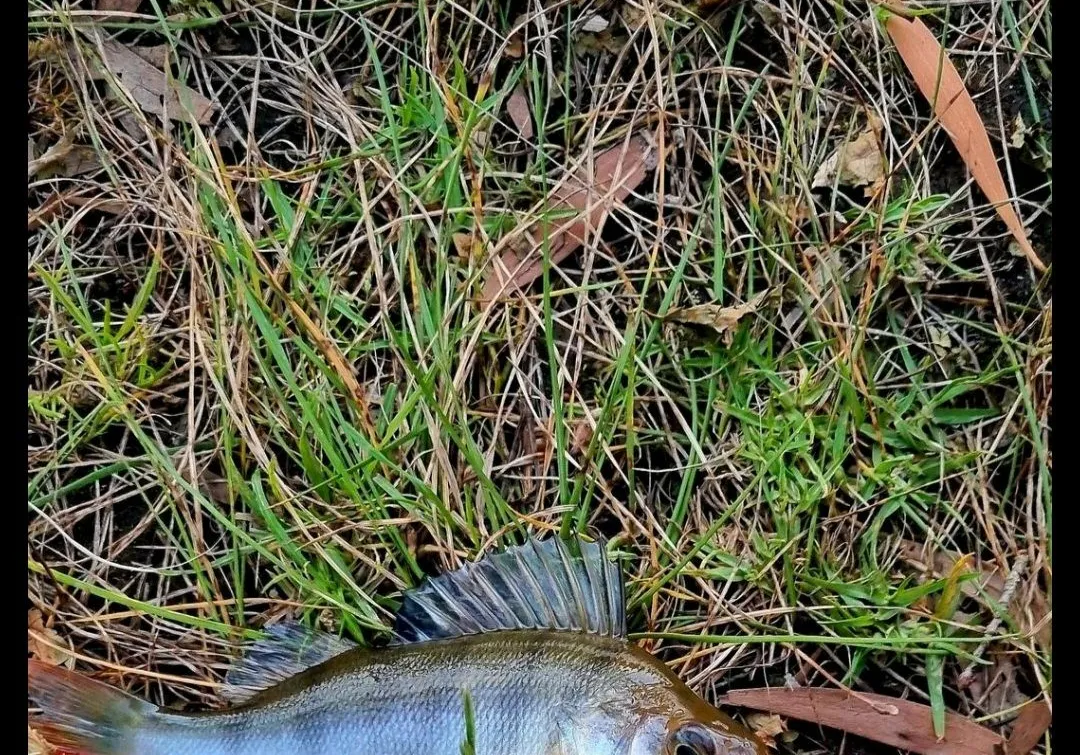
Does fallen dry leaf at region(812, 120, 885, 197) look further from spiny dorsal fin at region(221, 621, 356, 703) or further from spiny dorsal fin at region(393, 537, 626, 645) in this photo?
spiny dorsal fin at region(221, 621, 356, 703)

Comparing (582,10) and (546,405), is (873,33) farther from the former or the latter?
(546,405)

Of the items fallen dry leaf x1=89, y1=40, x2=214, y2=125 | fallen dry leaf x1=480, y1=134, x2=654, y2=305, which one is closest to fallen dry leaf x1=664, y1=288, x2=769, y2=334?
fallen dry leaf x1=480, y1=134, x2=654, y2=305

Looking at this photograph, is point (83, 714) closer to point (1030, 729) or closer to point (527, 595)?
point (527, 595)

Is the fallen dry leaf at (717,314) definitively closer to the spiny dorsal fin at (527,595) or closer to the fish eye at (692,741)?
the spiny dorsal fin at (527,595)

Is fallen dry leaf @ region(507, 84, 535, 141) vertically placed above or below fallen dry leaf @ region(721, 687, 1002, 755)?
above

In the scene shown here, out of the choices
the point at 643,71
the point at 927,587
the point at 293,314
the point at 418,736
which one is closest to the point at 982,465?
the point at 927,587

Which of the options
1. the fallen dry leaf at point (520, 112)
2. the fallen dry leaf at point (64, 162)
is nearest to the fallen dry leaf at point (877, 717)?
the fallen dry leaf at point (520, 112)
